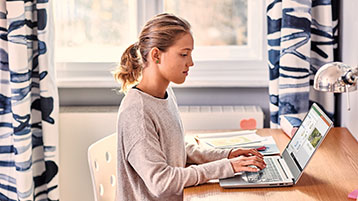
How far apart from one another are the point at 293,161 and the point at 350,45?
2.32 feet

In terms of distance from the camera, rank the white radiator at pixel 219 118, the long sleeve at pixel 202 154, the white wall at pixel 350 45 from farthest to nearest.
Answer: the white radiator at pixel 219 118 → the white wall at pixel 350 45 → the long sleeve at pixel 202 154

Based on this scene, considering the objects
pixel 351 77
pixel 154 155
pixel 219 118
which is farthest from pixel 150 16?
pixel 351 77

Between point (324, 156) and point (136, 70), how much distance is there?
0.67m

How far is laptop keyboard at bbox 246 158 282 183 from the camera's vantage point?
1.42 metres

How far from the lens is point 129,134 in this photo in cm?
146

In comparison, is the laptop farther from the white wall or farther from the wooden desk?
the white wall

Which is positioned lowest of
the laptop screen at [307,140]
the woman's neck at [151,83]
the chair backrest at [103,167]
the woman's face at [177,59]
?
the chair backrest at [103,167]

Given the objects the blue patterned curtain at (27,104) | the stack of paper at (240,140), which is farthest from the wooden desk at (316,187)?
the blue patterned curtain at (27,104)

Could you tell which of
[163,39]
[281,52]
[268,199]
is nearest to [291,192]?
[268,199]

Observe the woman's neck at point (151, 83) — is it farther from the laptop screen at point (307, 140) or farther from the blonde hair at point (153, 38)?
the laptop screen at point (307, 140)

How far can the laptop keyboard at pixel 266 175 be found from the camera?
142 cm

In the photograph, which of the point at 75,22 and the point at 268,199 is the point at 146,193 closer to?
the point at 268,199

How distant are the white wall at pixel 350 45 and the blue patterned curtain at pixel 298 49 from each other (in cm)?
7

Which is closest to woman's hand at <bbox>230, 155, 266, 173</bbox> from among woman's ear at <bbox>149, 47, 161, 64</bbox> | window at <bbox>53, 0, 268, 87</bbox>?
woman's ear at <bbox>149, 47, 161, 64</bbox>
